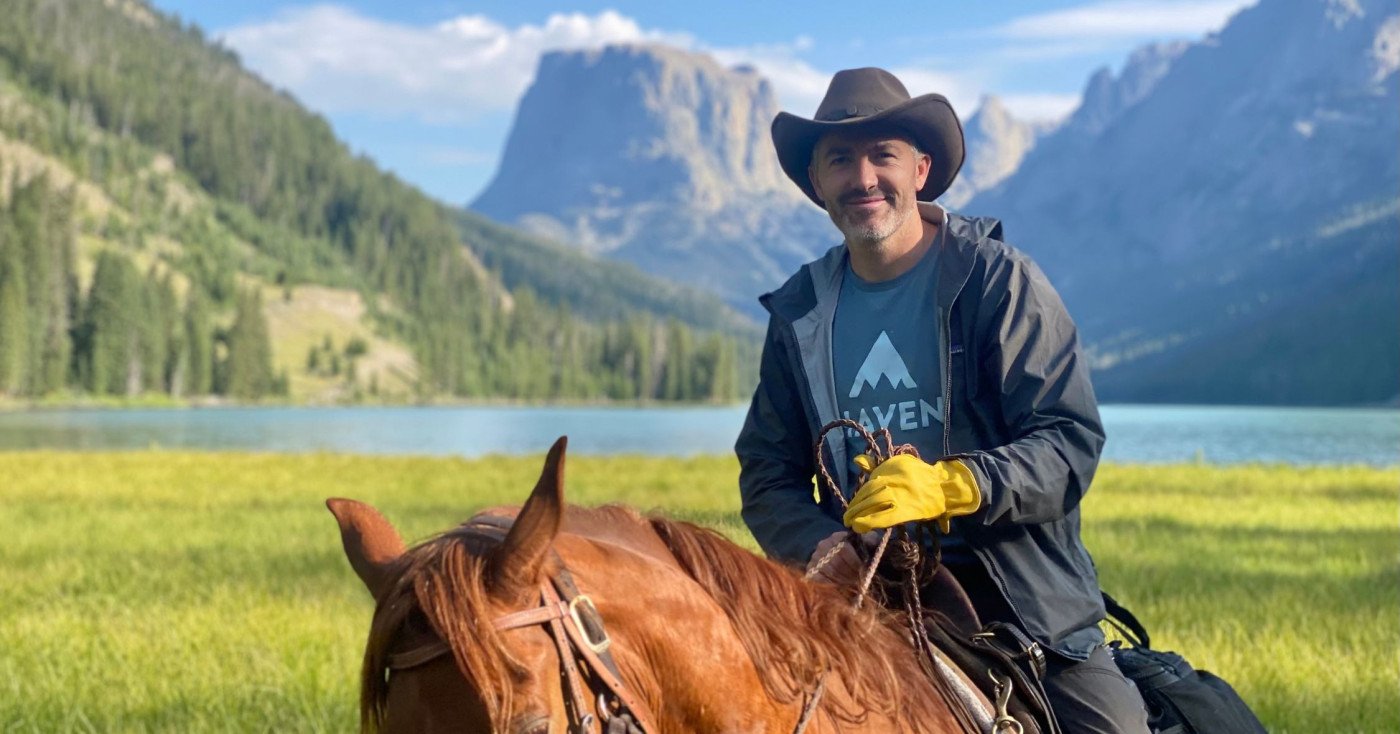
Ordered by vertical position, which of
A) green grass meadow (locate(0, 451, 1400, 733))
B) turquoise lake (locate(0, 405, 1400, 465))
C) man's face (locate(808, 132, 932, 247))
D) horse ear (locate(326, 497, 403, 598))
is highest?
man's face (locate(808, 132, 932, 247))

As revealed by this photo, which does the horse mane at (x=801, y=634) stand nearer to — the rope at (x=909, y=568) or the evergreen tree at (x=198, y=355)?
the rope at (x=909, y=568)

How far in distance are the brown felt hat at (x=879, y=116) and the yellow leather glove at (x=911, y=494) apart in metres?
1.22

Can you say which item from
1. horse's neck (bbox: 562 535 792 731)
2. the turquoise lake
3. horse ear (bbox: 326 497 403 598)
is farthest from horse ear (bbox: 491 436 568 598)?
the turquoise lake

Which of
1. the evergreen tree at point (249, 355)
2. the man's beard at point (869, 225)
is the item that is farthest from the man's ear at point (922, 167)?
the evergreen tree at point (249, 355)

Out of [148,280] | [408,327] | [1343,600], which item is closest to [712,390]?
[408,327]

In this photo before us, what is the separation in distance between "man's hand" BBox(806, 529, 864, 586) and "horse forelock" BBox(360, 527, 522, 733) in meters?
1.25

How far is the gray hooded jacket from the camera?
3.08 meters

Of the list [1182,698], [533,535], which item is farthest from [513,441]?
[533,535]

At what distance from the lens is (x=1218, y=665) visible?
7730 millimetres

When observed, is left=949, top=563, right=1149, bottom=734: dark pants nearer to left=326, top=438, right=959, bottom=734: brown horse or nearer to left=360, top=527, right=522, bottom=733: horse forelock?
left=326, top=438, right=959, bottom=734: brown horse

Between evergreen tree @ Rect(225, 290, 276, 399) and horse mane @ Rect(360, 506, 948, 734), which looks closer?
horse mane @ Rect(360, 506, 948, 734)

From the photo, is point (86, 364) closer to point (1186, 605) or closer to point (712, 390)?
point (712, 390)

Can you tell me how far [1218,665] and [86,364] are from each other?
144m

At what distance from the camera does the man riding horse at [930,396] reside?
3.02m
